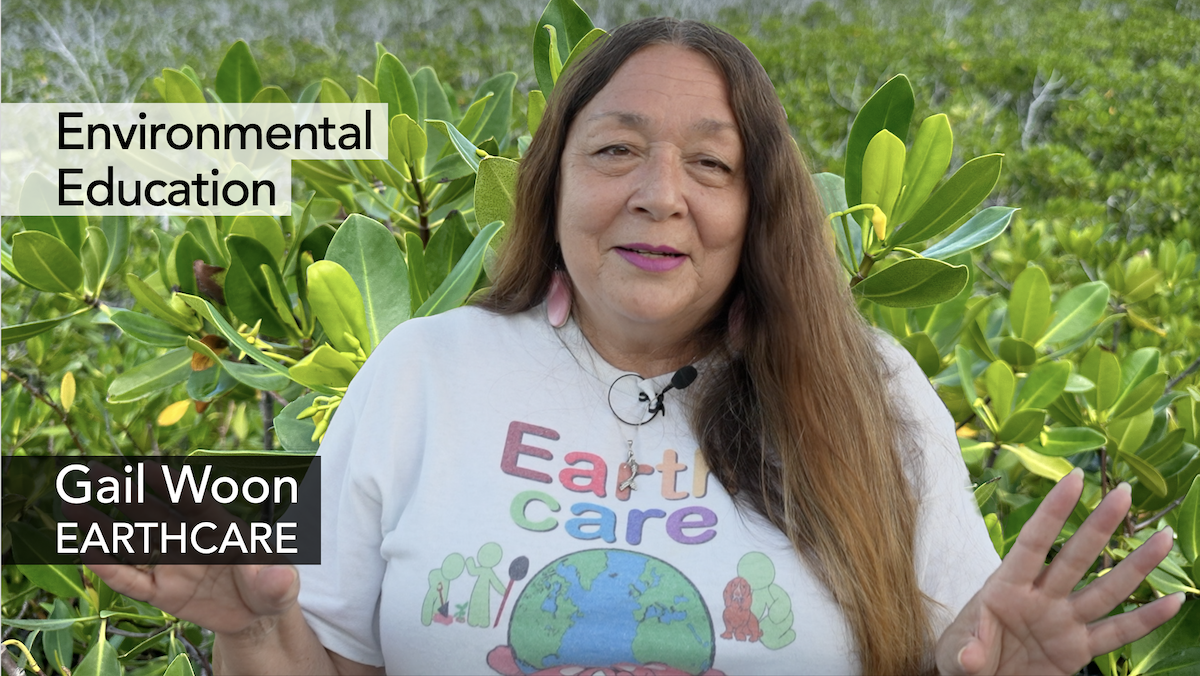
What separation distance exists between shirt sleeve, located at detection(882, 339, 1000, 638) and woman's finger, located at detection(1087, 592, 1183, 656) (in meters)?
0.21

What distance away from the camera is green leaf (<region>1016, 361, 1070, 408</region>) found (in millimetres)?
1636

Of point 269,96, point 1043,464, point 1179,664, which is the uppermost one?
point 269,96

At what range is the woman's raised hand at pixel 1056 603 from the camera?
3.34ft

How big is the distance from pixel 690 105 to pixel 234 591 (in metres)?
0.85

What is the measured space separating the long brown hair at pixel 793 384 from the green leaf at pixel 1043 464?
0.43 m

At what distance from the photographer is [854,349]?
144 centimetres

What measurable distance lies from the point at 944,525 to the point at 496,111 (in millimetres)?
1254

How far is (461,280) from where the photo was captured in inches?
61.1

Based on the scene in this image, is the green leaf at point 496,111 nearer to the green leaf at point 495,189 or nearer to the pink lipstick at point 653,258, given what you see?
the green leaf at point 495,189

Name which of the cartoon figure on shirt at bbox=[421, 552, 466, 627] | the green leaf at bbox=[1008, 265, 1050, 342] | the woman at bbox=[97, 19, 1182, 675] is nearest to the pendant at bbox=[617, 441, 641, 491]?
the woman at bbox=[97, 19, 1182, 675]

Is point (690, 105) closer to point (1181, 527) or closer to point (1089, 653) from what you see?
point (1089, 653)

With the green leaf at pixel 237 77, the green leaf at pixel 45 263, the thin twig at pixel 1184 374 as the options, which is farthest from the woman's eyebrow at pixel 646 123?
the thin twig at pixel 1184 374

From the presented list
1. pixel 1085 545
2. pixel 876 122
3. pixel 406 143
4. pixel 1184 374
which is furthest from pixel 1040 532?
pixel 1184 374

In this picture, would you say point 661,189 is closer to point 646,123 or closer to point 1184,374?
point 646,123
